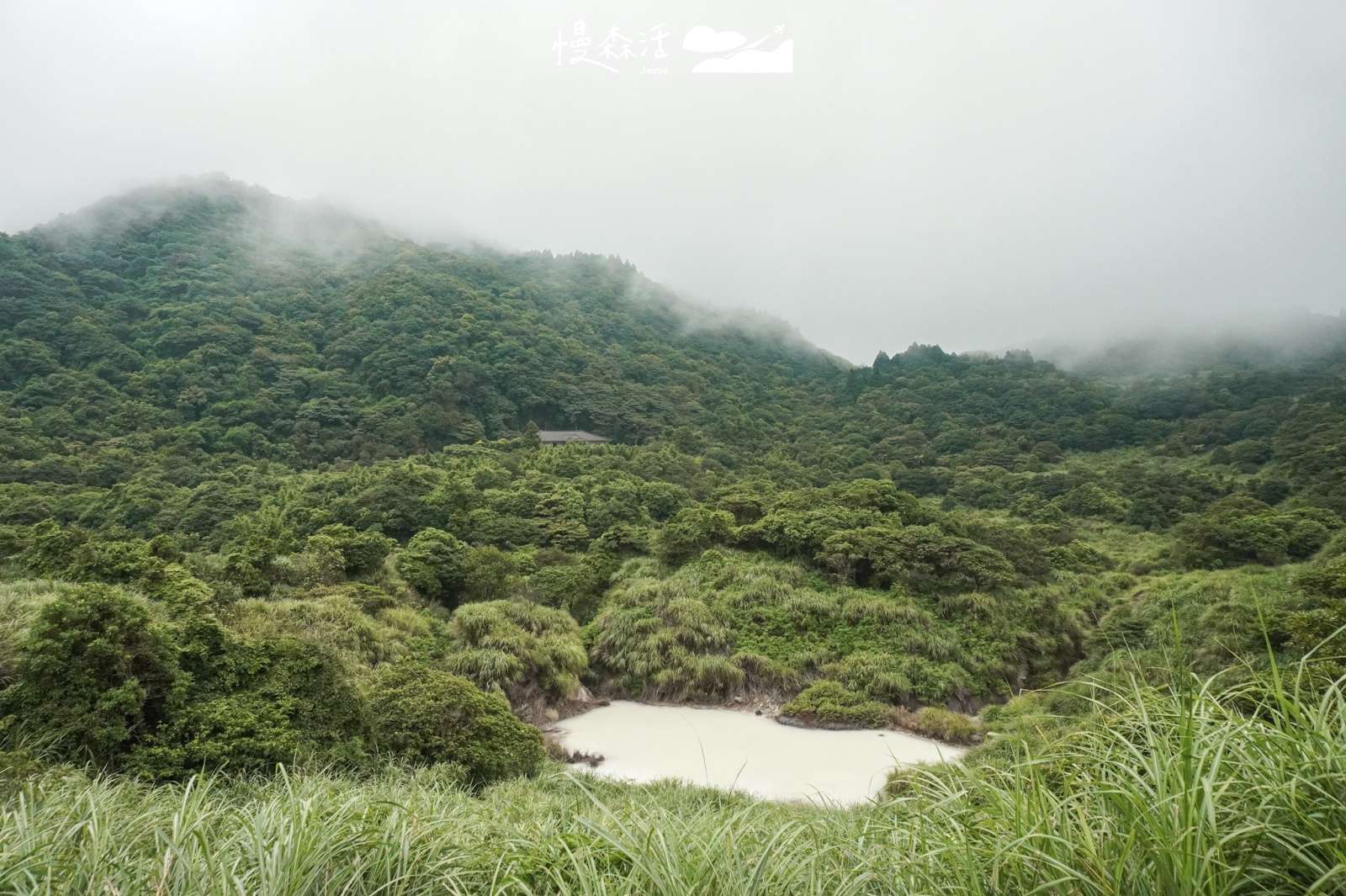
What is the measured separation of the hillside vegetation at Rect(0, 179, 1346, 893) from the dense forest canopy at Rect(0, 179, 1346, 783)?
105mm

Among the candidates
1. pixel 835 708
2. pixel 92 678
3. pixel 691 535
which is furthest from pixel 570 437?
pixel 92 678

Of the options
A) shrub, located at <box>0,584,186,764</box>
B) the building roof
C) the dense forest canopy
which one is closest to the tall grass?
the dense forest canopy

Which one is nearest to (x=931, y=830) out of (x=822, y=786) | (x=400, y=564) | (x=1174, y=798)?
(x=1174, y=798)

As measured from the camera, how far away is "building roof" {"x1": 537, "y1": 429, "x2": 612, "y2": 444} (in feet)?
148

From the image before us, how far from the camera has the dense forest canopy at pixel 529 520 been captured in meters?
7.10

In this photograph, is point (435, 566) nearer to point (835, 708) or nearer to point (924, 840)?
point (835, 708)

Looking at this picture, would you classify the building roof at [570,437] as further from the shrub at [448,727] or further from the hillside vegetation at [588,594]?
the shrub at [448,727]

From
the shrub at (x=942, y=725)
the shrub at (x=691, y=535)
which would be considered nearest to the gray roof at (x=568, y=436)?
the shrub at (x=691, y=535)

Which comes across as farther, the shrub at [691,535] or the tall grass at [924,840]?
the shrub at [691,535]

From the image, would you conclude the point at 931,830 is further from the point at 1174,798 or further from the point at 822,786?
the point at 822,786

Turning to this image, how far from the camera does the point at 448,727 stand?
25.5ft

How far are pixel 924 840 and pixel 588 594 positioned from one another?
57.5 feet

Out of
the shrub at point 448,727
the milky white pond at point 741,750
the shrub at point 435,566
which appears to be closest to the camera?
the shrub at point 448,727

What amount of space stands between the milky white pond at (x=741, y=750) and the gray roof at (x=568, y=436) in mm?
32161
